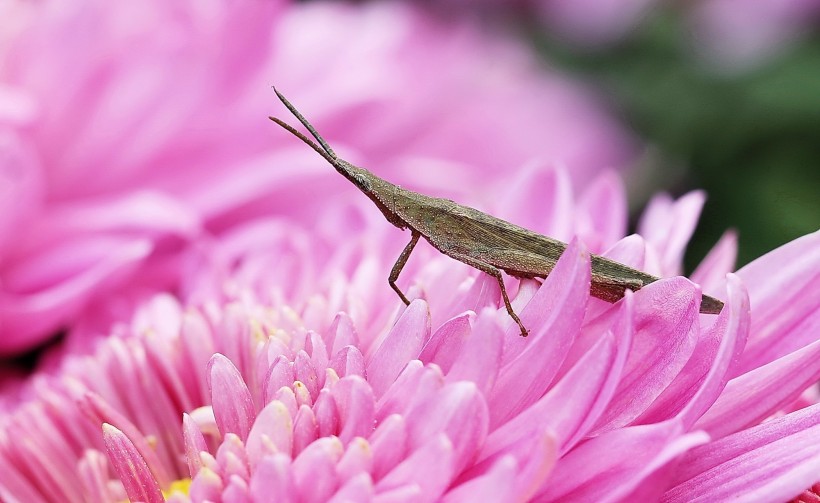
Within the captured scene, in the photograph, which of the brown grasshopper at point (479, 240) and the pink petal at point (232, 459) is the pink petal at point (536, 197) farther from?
the pink petal at point (232, 459)

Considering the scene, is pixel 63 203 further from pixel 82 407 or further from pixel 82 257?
pixel 82 407

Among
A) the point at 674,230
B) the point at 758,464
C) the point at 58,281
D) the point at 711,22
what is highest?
the point at 711,22

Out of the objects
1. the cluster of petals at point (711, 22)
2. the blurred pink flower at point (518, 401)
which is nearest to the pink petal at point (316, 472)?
the blurred pink flower at point (518, 401)

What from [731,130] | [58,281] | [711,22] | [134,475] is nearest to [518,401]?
[134,475]

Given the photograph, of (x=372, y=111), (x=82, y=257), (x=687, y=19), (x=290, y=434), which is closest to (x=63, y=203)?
(x=82, y=257)

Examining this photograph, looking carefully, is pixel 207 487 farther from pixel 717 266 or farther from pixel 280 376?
pixel 717 266

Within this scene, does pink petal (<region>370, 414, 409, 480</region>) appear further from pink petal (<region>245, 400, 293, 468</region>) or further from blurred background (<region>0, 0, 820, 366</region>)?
blurred background (<region>0, 0, 820, 366</region>)
